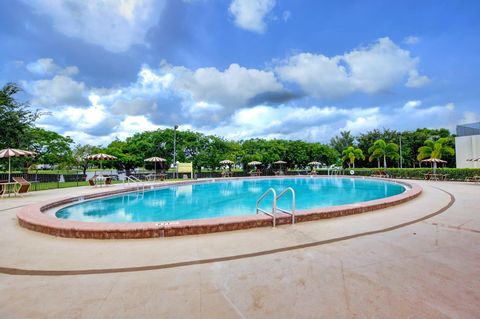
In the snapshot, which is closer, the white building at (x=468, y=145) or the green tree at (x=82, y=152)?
the white building at (x=468, y=145)

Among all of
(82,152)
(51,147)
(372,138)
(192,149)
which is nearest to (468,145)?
(372,138)

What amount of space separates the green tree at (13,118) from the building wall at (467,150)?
3836cm

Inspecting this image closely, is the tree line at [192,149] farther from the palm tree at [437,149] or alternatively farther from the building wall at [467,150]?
the building wall at [467,150]

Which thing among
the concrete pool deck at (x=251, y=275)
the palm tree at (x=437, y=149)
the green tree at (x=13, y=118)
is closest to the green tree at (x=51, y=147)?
the green tree at (x=13, y=118)

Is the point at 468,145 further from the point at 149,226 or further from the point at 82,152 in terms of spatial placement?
the point at 82,152

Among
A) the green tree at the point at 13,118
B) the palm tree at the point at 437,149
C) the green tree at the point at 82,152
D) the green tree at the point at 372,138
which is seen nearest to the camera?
the green tree at the point at 13,118

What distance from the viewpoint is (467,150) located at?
83.1ft

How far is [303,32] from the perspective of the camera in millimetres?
15523

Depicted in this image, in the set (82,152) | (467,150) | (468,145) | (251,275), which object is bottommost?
(251,275)

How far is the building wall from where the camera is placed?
24578 mm

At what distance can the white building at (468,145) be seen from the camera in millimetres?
24625

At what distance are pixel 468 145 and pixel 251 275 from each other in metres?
32.2

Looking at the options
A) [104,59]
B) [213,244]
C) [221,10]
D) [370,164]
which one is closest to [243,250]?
[213,244]

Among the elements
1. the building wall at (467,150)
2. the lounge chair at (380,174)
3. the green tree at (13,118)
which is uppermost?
the green tree at (13,118)
